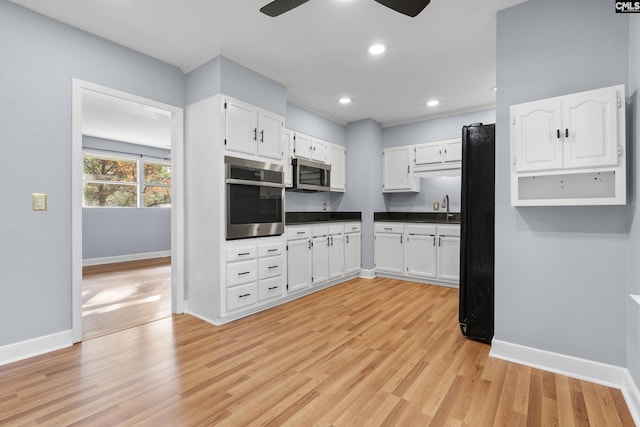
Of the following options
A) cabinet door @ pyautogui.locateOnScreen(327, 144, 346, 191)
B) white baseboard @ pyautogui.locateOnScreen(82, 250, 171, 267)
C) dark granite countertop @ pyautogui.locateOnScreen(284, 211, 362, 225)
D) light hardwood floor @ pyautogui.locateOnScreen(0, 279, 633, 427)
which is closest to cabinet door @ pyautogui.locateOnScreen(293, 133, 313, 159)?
cabinet door @ pyautogui.locateOnScreen(327, 144, 346, 191)

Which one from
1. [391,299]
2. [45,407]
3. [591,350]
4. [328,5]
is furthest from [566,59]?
[45,407]

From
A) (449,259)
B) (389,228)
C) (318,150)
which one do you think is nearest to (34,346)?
(318,150)

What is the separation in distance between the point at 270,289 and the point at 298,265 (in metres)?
0.57

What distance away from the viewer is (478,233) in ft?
8.86

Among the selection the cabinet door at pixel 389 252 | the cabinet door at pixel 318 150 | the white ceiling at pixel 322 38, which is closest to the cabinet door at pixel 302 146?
the cabinet door at pixel 318 150

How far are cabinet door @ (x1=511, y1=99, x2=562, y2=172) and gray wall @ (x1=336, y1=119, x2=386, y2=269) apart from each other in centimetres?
303

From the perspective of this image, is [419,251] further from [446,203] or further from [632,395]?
[632,395]

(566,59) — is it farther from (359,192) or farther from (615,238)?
(359,192)

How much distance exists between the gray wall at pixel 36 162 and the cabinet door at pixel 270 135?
60.4 inches

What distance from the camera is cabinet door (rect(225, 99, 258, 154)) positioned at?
3.13 meters

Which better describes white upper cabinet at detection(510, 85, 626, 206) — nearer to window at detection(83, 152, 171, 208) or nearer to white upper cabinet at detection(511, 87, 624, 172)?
white upper cabinet at detection(511, 87, 624, 172)

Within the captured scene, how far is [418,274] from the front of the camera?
186 inches

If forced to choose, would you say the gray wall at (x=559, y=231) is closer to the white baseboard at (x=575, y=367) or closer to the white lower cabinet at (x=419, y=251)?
the white baseboard at (x=575, y=367)

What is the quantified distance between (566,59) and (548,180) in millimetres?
841
